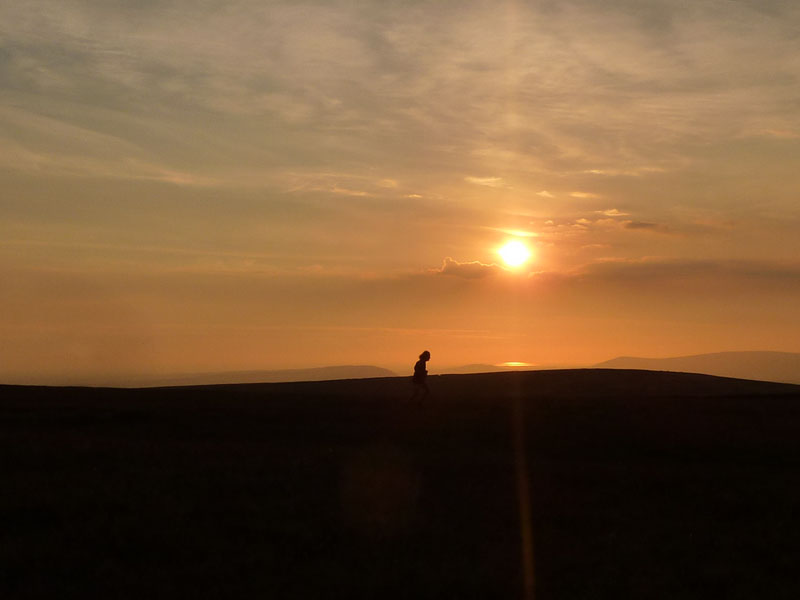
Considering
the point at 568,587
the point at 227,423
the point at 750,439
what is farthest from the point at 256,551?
the point at 750,439

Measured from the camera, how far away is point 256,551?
12688mm

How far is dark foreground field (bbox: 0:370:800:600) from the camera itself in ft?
38.1

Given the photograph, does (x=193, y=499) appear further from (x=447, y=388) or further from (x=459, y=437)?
(x=447, y=388)

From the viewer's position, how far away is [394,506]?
52.3 ft

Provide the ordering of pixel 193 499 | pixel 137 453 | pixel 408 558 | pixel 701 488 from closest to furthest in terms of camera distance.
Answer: pixel 408 558
pixel 193 499
pixel 701 488
pixel 137 453

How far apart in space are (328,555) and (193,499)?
13.7 ft

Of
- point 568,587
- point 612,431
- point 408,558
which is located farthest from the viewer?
point 612,431

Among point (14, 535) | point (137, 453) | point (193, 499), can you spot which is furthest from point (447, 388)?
point (14, 535)

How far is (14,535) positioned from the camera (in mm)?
13195

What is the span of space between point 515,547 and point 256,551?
403 centimetres

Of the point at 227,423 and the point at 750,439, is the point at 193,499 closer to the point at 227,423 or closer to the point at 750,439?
the point at 227,423

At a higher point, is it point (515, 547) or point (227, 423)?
point (227, 423)

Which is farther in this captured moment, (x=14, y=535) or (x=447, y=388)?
(x=447, y=388)

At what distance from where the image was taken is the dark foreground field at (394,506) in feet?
38.1
